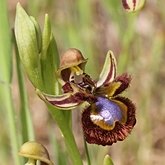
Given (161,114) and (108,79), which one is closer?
(108,79)

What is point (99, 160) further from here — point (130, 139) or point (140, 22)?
point (140, 22)

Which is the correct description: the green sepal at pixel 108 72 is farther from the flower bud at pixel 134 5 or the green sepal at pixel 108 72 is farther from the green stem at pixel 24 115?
the green stem at pixel 24 115

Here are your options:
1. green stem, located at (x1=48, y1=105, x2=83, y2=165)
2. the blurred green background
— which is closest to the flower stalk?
green stem, located at (x1=48, y1=105, x2=83, y2=165)

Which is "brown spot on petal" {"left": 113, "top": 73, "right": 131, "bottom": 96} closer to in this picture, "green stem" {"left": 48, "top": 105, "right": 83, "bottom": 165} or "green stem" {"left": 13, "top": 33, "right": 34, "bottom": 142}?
"green stem" {"left": 48, "top": 105, "right": 83, "bottom": 165}

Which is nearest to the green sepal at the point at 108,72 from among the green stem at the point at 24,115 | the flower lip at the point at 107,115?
the flower lip at the point at 107,115

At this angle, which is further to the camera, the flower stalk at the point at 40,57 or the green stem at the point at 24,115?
the green stem at the point at 24,115

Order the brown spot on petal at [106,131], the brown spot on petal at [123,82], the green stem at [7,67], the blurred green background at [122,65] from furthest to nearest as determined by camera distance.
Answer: the blurred green background at [122,65], the green stem at [7,67], the brown spot on petal at [123,82], the brown spot on petal at [106,131]

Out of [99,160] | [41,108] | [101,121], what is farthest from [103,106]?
[41,108]
